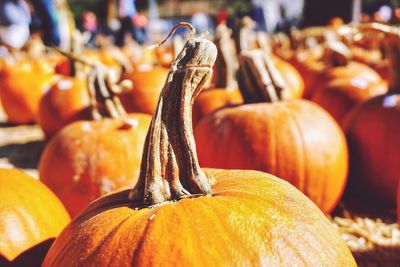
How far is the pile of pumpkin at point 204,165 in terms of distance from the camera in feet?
4.45

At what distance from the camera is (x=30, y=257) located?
1831 mm

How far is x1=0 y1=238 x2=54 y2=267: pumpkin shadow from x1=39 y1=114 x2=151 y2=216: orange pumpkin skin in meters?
0.93

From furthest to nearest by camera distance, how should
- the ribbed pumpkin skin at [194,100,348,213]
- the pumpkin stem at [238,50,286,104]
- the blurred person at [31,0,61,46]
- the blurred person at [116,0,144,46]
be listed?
1. the blurred person at [116,0,144,46]
2. the blurred person at [31,0,61,46]
3. the pumpkin stem at [238,50,286,104]
4. the ribbed pumpkin skin at [194,100,348,213]

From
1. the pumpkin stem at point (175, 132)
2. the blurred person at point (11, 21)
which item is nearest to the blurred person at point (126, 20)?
the blurred person at point (11, 21)

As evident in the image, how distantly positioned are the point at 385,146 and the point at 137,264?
2.26 meters

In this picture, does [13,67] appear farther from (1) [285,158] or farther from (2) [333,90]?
(1) [285,158]

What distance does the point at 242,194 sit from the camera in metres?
1.50

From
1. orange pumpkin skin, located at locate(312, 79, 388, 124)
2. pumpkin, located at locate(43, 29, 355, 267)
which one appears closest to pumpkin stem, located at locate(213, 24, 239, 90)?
orange pumpkin skin, located at locate(312, 79, 388, 124)

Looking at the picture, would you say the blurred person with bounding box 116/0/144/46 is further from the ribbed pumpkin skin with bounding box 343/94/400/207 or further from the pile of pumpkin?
the ribbed pumpkin skin with bounding box 343/94/400/207

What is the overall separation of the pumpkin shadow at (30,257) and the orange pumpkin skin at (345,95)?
2986 millimetres

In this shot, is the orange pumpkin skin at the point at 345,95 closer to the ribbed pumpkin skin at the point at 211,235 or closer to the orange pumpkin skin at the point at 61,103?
the orange pumpkin skin at the point at 61,103

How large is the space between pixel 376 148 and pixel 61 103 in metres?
3.47

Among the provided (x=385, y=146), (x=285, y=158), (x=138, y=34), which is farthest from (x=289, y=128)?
(x=138, y=34)

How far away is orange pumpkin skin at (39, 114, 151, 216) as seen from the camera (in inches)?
112
